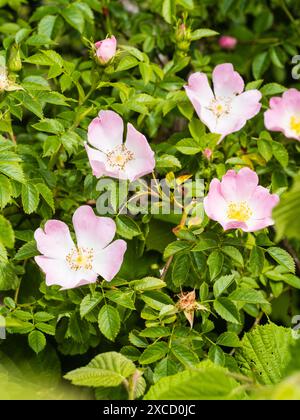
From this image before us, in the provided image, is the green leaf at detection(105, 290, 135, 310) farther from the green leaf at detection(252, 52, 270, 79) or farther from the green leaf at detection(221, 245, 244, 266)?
the green leaf at detection(252, 52, 270, 79)

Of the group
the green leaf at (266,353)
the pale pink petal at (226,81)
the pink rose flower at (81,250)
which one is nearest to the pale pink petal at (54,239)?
the pink rose flower at (81,250)

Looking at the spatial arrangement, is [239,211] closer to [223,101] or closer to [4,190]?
[223,101]

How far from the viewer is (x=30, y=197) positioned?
4.66 ft

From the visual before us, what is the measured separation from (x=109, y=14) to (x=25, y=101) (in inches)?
28.1

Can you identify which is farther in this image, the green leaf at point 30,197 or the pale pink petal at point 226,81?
the pale pink petal at point 226,81

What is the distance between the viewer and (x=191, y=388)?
0.93 metres

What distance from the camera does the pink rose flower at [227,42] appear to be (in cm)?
236

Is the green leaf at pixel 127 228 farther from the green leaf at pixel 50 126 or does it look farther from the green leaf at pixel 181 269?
the green leaf at pixel 50 126

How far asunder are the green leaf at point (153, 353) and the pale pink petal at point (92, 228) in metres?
0.24

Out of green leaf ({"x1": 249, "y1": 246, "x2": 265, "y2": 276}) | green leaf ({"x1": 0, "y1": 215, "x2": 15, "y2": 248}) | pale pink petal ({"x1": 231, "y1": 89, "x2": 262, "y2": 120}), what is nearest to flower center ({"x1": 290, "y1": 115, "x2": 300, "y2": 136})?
pale pink petal ({"x1": 231, "y1": 89, "x2": 262, "y2": 120})

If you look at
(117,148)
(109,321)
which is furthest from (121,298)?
(117,148)

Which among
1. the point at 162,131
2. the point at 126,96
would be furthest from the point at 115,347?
the point at 162,131

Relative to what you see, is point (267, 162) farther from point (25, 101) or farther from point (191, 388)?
point (191, 388)

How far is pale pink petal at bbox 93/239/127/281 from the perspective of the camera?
1396mm
